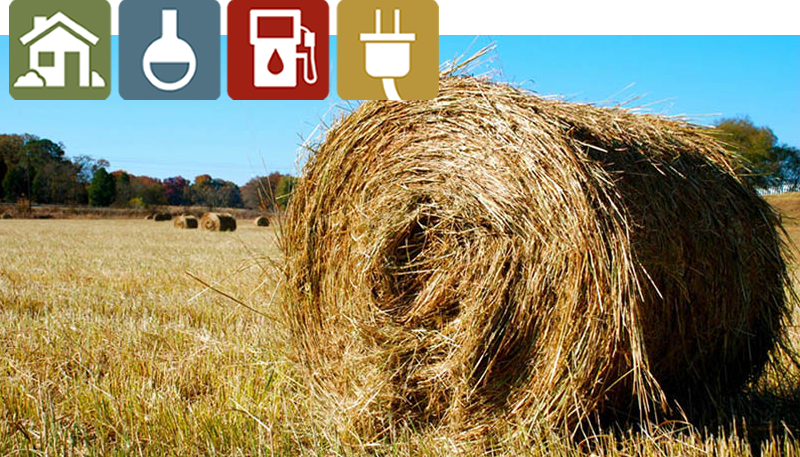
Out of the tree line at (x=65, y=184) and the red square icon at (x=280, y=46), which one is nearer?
the red square icon at (x=280, y=46)

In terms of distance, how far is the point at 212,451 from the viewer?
8.30ft

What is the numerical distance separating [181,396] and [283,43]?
7.87 feet

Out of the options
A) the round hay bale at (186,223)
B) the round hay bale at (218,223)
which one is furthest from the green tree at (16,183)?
the round hay bale at (218,223)

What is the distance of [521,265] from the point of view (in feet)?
9.02

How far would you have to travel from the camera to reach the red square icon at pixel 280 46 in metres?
4.25

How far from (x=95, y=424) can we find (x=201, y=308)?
2530 millimetres

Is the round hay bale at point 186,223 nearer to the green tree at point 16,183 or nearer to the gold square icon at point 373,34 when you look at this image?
the gold square icon at point 373,34

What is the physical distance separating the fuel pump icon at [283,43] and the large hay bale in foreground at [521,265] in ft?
2.80

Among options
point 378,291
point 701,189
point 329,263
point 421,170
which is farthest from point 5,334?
point 701,189

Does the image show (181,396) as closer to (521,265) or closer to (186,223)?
(521,265)

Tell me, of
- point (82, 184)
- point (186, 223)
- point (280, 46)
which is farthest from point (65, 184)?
point (280, 46)

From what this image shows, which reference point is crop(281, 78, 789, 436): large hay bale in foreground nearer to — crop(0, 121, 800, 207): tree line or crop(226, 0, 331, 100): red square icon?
crop(226, 0, 331, 100): red square icon

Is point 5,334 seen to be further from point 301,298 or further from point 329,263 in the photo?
point 329,263

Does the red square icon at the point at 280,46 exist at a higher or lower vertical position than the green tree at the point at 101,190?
lower
